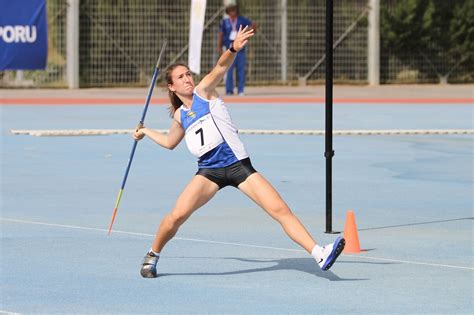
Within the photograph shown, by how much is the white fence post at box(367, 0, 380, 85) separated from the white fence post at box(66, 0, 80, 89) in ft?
29.1

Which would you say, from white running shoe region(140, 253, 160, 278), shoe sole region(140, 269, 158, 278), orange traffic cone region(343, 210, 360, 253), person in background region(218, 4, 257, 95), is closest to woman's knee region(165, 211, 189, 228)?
white running shoe region(140, 253, 160, 278)

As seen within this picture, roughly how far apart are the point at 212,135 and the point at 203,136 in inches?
2.5

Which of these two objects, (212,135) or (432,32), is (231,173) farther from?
(432,32)

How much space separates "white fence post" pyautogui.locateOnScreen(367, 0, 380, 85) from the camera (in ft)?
129

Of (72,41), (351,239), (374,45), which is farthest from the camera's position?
(374,45)

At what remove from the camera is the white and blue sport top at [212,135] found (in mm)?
9594

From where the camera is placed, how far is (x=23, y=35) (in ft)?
107

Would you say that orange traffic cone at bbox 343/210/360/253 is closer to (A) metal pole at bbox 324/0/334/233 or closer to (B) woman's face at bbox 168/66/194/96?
(A) metal pole at bbox 324/0/334/233

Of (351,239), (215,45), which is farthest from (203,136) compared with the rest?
(215,45)

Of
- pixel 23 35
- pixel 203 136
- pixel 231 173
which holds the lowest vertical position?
pixel 231 173

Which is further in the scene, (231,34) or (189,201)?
(231,34)

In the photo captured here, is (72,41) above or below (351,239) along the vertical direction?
above

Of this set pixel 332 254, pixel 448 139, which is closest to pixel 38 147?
pixel 448 139

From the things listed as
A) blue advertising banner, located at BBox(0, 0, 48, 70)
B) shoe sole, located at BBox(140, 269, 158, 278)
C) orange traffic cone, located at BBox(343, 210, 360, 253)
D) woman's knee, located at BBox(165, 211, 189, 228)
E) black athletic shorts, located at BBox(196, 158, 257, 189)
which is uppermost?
blue advertising banner, located at BBox(0, 0, 48, 70)
